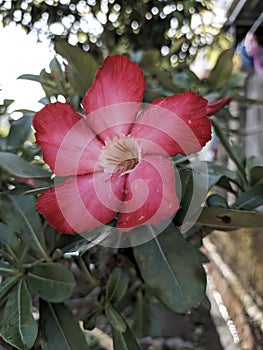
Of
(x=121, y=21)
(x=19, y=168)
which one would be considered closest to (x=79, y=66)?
(x=19, y=168)

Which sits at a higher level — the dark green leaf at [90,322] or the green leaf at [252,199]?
the green leaf at [252,199]

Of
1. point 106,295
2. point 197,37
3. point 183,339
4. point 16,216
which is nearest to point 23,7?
point 16,216

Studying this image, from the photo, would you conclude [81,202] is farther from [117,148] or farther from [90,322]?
[90,322]

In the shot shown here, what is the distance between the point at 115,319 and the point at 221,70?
Answer: 75 cm

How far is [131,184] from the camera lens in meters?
0.44

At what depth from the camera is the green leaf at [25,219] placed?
66 cm

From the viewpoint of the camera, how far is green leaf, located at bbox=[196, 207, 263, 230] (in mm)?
543

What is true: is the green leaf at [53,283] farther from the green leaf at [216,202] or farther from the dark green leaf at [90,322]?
the green leaf at [216,202]

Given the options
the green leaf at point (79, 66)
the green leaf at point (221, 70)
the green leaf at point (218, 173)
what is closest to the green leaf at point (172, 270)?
the green leaf at point (218, 173)

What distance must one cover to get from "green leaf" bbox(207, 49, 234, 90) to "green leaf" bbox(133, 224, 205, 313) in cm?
74

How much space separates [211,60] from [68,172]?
6.66 feet

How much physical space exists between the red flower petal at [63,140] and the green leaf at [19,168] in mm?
173

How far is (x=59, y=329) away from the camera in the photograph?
0.61 metres

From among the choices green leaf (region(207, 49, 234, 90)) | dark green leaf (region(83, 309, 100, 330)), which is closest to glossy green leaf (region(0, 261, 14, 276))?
dark green leaf (region(83, 309, 100, 330))
